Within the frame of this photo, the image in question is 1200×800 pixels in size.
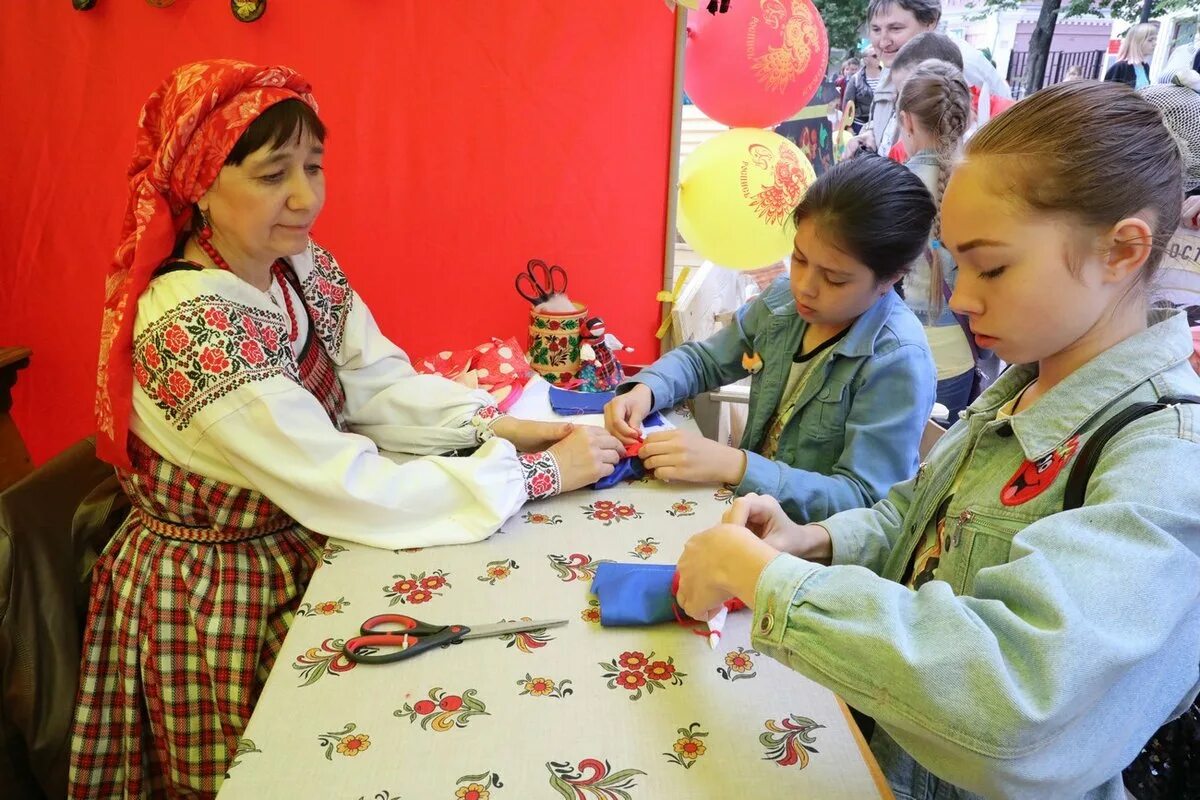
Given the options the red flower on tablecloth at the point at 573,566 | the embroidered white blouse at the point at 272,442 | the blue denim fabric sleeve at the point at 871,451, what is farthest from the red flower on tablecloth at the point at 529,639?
→ the blue denim fabric sleeve at the point at 871,451

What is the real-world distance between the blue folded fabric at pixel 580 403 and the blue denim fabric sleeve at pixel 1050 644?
0.90 meters

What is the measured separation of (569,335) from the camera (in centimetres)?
178

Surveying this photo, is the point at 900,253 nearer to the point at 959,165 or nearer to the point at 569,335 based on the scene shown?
the point at 959,165

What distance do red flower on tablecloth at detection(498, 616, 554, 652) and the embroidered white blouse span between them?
0.77ft

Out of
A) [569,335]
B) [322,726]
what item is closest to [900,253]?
[569,335]

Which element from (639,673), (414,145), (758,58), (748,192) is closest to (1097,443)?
(639,673)

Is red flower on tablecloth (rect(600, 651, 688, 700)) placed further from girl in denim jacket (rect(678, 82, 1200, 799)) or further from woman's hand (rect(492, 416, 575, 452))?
Result: woman's hand (rect(492, 416, 575, 452))

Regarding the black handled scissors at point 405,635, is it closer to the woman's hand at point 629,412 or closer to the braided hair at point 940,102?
the woman's hand at point 629,412

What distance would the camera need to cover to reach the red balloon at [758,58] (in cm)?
179

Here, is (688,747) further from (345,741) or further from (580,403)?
(580,403)

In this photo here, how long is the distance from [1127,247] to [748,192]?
1239 millimetres

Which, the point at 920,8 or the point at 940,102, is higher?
the point at 920,8

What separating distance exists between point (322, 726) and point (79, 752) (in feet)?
2.20

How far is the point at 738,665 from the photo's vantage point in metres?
0.82
